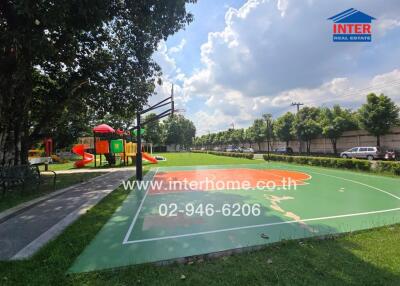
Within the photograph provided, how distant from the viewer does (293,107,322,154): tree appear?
1407 inches

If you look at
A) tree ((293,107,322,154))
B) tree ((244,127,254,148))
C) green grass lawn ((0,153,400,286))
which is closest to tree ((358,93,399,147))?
tree ((293,107,322,154))

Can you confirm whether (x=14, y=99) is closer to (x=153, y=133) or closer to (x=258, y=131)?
→ (x=258, y=131)

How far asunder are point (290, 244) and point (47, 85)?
586 inches

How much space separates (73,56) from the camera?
11.8m

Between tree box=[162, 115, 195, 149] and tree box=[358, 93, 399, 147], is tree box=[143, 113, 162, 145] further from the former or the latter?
tree box=[358, 93, 399, 147]

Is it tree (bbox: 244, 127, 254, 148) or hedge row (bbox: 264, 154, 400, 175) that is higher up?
tree (bbox: 244, 127, 254, 148)

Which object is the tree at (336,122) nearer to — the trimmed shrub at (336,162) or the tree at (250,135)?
the trimmed shrub at (336,162)

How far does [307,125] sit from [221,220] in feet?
109

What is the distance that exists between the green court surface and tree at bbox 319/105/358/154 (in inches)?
938

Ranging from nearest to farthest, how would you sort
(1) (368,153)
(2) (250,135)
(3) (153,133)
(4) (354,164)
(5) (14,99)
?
1. (5) (14,99)
2. (4) (354,164)
3. (1) (368,153)
4. (2) (250,135)
5. (3) (153,133)

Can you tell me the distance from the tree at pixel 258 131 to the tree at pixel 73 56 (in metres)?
37.2

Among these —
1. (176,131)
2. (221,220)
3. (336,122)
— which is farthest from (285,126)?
(176,131)

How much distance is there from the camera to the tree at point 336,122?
106ft

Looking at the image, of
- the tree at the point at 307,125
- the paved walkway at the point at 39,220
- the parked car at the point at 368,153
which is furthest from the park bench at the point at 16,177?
the tree at the point at 307,125
